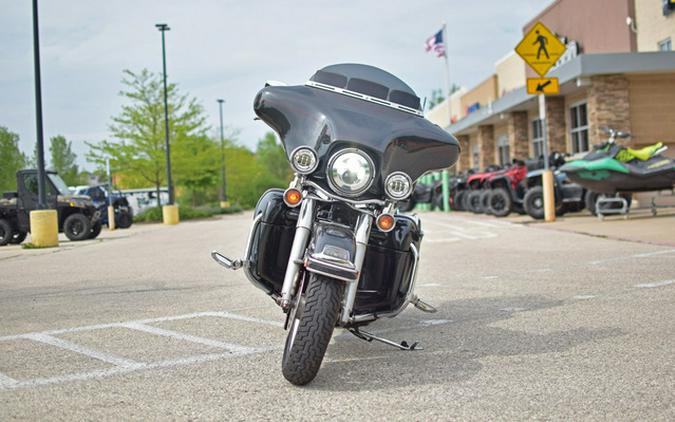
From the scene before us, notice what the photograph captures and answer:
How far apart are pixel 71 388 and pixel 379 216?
72.4 inches

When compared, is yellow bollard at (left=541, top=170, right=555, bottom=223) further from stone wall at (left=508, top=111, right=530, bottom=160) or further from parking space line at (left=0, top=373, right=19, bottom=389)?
parking space line at (left=0, top=373, right=19, bottom=389)

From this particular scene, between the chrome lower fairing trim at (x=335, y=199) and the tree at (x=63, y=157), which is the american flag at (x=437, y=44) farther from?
the tree at (x=63, y=157)

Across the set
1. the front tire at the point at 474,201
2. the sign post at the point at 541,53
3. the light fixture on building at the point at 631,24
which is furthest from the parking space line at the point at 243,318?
the light fixture on building at the point at 631,24

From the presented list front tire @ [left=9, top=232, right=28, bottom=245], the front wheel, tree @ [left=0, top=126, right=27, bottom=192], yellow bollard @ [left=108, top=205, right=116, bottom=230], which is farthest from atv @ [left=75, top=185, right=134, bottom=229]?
the front wheel

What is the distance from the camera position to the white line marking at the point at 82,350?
4.28 metres

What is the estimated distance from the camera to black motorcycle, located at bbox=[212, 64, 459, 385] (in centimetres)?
358

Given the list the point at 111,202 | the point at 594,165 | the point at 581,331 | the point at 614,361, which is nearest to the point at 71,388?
the point at 614,361

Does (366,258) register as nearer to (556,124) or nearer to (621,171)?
(621,171)

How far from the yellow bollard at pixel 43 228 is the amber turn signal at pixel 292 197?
1355 cm

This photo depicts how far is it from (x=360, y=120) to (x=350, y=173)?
0.40 m

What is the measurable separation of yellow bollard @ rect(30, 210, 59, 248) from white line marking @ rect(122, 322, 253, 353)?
454 inches

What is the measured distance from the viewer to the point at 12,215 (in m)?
19.6

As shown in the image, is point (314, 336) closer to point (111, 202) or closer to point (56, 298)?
point (56, 298)

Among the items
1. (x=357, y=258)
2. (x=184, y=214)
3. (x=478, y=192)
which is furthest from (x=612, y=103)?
(x=184, y=214)
